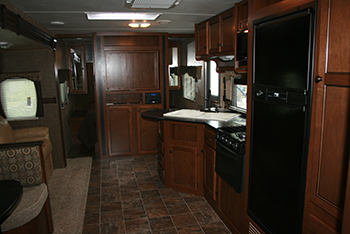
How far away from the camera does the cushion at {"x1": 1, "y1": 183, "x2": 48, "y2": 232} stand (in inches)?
89.5

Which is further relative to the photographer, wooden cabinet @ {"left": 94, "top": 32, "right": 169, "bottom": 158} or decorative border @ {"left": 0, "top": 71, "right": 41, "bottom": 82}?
wooden cabinet @ {"left": 94, "top": 32, "right": 169, "bottom": 158}

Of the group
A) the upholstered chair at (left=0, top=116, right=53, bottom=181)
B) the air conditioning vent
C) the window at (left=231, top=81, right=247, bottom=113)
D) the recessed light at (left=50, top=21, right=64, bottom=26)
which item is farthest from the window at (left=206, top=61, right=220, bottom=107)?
the upholstered chair at (left=0, top=116, right=53, bottom=181)

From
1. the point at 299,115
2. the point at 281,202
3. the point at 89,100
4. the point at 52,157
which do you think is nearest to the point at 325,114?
the point at 299,115

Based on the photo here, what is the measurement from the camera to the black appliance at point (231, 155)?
240 cm

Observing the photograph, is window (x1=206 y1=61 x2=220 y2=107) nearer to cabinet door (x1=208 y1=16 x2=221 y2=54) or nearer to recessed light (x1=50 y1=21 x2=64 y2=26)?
cabinet door (x1=208 y1=16 x2=221 y2=54)

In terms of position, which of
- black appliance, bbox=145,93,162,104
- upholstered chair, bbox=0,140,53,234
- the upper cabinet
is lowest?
upholstered chair, bbox=0,140,53,234

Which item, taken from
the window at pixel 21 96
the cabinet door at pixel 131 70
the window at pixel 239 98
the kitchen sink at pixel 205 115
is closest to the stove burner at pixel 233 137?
the kitchen sink at pixel 205 115

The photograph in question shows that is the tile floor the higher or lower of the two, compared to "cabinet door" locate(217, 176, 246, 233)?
lower

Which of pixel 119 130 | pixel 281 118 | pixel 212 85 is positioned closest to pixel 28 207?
pixel 281 118

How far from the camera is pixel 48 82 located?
4406 millimetres

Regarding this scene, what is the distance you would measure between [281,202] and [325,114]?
27.0 inches

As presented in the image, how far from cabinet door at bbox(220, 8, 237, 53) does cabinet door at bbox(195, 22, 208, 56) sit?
1.40 feet

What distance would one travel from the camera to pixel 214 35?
348 cm

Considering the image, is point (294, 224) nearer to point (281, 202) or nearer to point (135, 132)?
point (281, 202)
